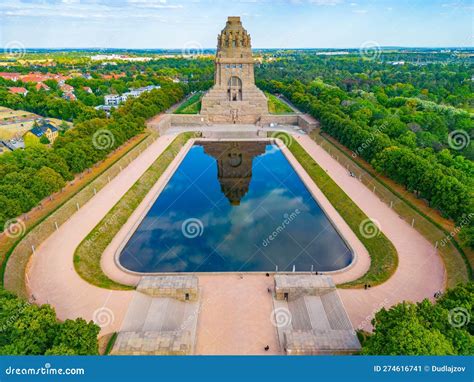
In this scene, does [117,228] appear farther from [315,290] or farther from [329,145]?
[329,145]

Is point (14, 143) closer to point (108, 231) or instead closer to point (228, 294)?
point (108, 231)

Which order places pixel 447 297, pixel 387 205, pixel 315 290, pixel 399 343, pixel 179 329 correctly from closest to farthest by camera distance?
pixel 399 343 < pixel 447 297 < pixel 179 329 < pixel 315 290 < pixel 387 205

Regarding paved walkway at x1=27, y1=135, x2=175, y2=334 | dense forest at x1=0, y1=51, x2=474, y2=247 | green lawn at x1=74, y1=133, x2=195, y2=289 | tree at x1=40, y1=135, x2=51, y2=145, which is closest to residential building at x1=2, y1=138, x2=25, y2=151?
tree at x1=40, y1=135, x2=51, y2=145

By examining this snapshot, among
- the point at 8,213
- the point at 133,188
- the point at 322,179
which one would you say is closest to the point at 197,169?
the point at 133,188

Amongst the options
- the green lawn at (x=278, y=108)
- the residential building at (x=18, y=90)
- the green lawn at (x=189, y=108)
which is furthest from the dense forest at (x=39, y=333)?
the residential building at (x=18, y=90)

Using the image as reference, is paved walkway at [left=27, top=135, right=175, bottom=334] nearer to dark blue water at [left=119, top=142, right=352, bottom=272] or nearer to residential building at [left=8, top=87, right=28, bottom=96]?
dark blue water at [left=119, top=142, right=352, bottom=272]

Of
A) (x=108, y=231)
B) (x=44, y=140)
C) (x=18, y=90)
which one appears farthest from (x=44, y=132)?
(x=18, y=90)

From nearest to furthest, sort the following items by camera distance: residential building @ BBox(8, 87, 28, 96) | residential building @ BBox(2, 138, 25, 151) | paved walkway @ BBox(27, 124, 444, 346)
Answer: paved walkway @ BBox(27, 124, 444, 346)
residential building @ BBox(2, 138, 25, 151)
residential building @ BBox(8, 87, 28, 96)
